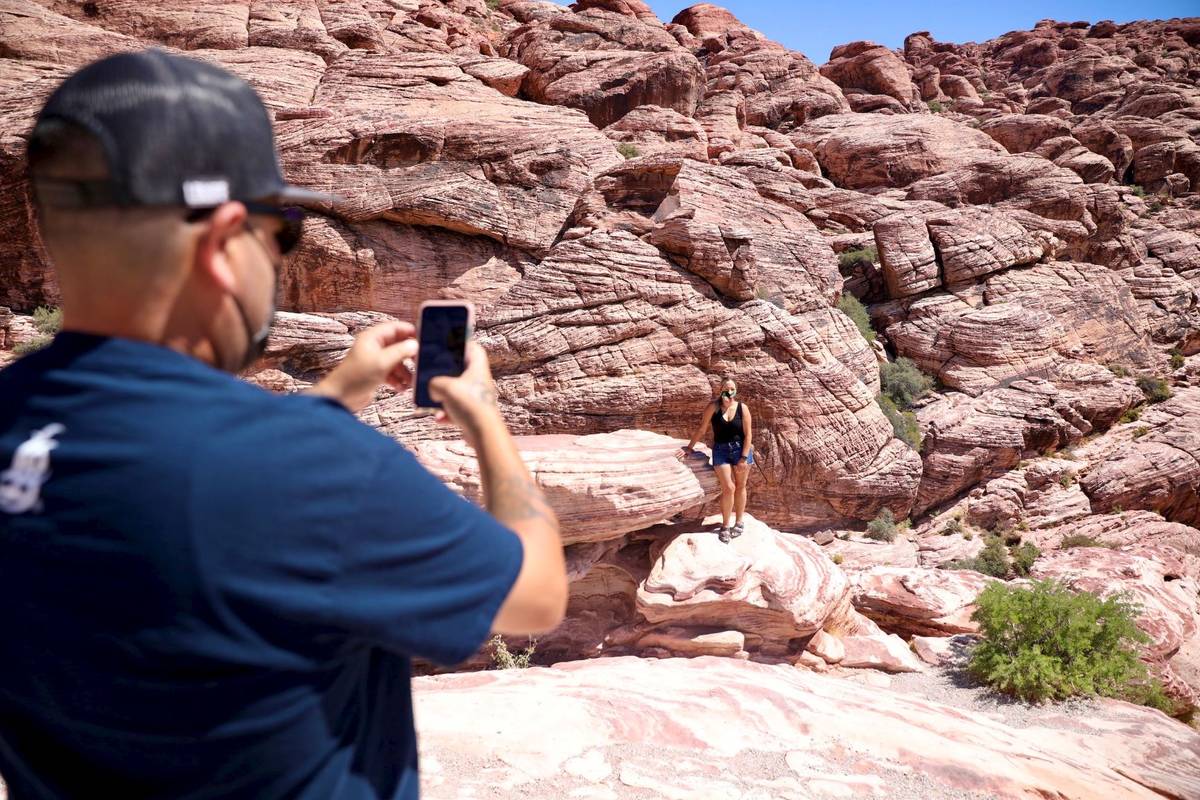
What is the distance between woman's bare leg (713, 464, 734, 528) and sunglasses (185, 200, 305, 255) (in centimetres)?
811

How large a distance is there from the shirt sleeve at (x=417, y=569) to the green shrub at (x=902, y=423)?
15593 millimetres

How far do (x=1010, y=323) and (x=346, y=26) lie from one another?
20.4 metres

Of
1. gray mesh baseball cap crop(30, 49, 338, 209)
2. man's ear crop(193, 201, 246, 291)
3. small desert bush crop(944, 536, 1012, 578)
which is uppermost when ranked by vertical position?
gray mesh baseball cap crop(30, 49, 338, 209)

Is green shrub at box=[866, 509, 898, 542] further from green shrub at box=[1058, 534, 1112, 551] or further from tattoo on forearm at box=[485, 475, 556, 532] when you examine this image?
tattoo on forearm at box=[485, 475, 556, 532]

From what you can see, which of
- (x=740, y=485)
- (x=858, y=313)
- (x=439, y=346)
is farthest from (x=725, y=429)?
(x=858, y=313)

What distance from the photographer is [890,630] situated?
32.4 feet

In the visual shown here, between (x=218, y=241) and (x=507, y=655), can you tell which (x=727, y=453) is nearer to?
(x=507, y=655)

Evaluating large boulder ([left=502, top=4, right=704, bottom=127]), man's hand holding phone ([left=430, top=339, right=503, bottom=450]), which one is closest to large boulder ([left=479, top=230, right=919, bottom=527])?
man's hand holding phone ([left=430, top=339, right=503, bottom=450])

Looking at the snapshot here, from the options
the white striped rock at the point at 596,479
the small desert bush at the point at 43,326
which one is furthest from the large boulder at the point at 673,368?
the small desert bush at the point at 43,326

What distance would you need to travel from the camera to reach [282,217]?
941 millimetres

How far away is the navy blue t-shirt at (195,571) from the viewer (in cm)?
72

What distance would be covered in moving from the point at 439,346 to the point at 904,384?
18.1m

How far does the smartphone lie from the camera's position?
4.12 feet

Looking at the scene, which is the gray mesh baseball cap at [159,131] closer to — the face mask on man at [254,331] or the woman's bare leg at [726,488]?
the face mask on man at [254,331]
